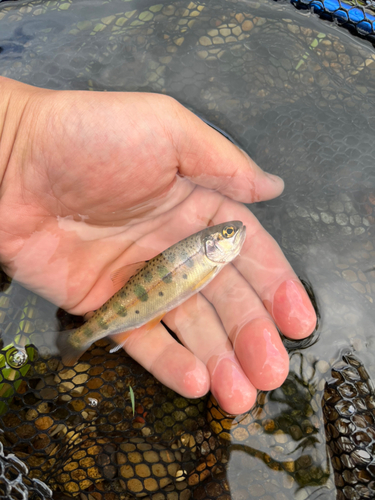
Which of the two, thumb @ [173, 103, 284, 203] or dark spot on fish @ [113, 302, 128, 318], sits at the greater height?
thumb @ [173, 103, 284, 203]

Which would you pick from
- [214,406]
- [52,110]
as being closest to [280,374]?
[214,406]

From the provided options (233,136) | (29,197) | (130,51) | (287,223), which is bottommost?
(29,197)

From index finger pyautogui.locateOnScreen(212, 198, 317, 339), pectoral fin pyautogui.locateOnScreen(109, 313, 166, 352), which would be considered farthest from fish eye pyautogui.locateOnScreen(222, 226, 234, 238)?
pectoral fin pyautogui.locateOnScreen(109, 313, 166, 352)

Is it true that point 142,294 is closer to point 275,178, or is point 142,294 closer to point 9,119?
point 275,178

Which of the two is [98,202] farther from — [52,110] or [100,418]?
[100,418]

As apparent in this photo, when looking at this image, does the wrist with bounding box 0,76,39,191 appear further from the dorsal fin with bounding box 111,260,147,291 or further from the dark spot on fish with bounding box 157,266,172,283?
the dark spot on fish with bounding box 157,266,172,283

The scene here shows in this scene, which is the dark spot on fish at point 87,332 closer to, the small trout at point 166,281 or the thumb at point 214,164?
the small trout at point 166,281

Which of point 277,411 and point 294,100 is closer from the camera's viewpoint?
point 277,411
